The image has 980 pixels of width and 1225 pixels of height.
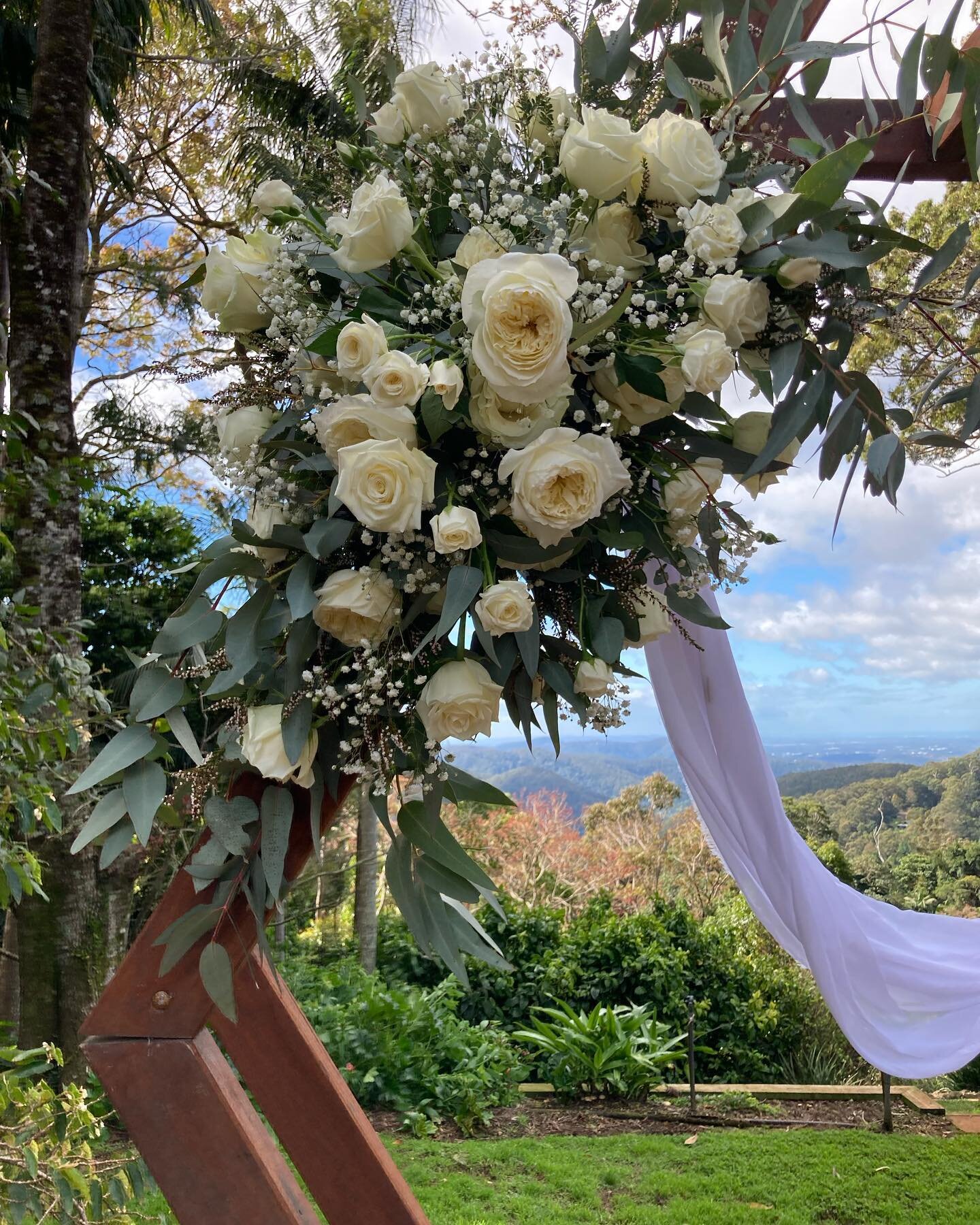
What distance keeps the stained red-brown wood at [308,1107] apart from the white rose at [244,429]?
0.69m

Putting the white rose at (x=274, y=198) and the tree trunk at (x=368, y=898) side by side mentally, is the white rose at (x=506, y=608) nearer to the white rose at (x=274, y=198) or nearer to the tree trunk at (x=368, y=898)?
the white rose at (x=274, y=198)

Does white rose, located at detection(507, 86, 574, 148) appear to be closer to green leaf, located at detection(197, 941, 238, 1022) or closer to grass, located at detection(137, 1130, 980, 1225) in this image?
green leaf, located at detection(197, 941, 238, 1022)

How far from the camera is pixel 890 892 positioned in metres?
8.35

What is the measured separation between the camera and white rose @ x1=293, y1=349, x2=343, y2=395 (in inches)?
41.1

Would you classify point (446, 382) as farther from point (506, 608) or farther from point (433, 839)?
point (433, 839)

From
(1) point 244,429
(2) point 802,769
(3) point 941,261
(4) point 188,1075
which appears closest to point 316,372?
(1) point 244,429

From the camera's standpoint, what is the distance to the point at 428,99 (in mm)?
→ 1089

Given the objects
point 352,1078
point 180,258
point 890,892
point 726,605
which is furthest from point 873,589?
point 726,605

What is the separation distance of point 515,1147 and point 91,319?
7867mm

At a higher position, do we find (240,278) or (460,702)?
(240,278)

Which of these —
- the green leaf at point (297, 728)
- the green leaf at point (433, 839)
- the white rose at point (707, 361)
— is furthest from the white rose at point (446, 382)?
the green leaf at point (433, 839)

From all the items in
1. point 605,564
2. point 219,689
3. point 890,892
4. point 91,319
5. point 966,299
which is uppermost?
point 91,319

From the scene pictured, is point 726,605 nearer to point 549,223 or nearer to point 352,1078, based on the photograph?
point 549,223

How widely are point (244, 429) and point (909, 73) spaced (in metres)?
0.79
